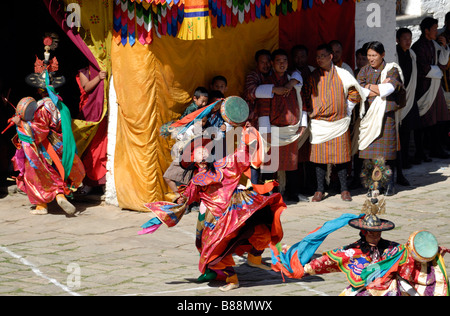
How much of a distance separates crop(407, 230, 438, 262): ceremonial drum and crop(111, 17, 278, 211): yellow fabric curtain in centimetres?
492

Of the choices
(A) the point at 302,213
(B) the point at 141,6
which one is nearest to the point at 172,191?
(A) the point at 302,213

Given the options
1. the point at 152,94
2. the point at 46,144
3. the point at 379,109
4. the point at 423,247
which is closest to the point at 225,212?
the point at 423,247

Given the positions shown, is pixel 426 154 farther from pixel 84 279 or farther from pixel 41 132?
pixel 84 279

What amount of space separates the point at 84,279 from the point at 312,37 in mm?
5644

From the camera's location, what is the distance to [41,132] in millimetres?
10445

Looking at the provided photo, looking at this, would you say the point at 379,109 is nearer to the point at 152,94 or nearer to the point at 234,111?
the point at 152,94

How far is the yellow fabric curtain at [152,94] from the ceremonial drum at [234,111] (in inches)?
106

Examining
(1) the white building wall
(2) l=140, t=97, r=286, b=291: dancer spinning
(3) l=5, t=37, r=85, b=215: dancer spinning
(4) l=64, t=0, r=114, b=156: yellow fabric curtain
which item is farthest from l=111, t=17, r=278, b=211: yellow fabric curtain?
(1) the white building wall

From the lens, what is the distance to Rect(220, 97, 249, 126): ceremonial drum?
25.0 feet

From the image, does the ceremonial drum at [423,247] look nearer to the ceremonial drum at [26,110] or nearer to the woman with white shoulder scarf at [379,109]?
the woman with white shoulder scarf at [379,109]

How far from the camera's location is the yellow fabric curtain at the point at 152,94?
10195mm

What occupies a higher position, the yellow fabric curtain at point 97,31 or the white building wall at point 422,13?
the white building wall at point 422,13

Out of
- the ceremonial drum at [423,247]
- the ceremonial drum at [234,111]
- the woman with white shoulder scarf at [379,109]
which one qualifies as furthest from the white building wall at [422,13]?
the ceremonial drum at [423,247]

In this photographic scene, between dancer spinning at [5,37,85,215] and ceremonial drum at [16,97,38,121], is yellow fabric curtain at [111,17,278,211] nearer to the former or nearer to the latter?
dancer spinning at [5,37,85,215]
